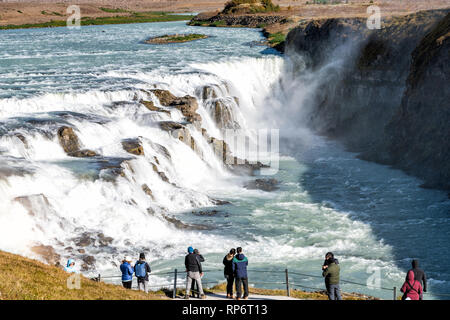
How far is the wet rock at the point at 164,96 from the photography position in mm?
46719

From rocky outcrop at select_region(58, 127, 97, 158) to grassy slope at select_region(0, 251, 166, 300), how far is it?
48.6 feet

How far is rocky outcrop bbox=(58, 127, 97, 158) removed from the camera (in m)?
33.6

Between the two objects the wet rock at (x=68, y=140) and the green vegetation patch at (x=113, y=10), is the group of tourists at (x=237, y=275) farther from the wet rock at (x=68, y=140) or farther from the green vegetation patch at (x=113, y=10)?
the green vegetation patch at (x=113, y=10)

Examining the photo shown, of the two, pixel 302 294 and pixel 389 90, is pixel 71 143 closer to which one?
pixel 302 294

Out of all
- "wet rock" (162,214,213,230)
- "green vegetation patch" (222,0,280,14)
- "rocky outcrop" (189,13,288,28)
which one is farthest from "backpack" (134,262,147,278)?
"green vegetation patch" (222,0,280,14)

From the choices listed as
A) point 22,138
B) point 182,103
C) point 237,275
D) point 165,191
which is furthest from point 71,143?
point 237,275

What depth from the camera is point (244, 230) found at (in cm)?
3014

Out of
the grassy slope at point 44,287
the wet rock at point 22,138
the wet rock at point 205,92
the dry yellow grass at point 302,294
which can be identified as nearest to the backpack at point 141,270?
the grassy slope at point 44,287

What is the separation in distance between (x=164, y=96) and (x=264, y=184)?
13773mm

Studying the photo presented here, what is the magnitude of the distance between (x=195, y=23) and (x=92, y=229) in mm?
112065

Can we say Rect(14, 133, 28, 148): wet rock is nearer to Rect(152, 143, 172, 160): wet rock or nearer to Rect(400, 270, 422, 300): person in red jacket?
Rect(152, 143, 172, 160): wet rock

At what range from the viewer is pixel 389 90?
A: 158 feet
